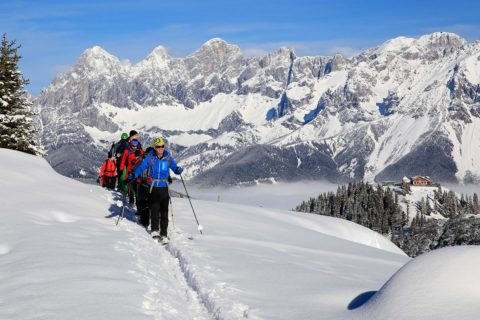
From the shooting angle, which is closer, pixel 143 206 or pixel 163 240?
pixel 163 240

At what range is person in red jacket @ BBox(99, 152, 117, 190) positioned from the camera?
2966 cm

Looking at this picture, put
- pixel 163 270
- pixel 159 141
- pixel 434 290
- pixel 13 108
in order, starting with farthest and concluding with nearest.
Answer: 1. pixel 13 108
2. pixel 159 141
3. pixel 163 270
4. pixel 434 290

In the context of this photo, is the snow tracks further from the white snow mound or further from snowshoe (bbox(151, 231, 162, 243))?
the white snow mound

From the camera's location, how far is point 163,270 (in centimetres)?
1356

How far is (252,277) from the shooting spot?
1309cm

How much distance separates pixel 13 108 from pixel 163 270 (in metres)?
33.2

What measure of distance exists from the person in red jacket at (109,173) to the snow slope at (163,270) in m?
5.45

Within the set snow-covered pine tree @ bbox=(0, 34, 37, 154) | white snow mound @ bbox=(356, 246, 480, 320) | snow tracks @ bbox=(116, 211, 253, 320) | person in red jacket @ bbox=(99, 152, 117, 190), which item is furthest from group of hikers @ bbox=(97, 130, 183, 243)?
snow-covered pine tree @ bbox=(0, 34, 37, 154)

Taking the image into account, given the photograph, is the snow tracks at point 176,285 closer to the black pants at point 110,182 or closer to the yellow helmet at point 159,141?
the yellow helmet at point 159,141

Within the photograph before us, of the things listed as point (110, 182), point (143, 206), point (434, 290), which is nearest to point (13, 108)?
point (110, 182)

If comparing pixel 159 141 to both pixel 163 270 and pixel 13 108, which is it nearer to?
pixel 163 270

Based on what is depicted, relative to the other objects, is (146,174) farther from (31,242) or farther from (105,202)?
(105,202)

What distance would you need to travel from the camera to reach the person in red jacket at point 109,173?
97.3ft

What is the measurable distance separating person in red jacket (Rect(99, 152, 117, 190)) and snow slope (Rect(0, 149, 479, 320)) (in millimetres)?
5447
